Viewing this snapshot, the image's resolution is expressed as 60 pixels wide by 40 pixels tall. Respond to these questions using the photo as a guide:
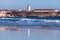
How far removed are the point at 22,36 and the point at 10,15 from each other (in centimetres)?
934

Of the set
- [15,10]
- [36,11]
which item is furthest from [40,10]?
[15,10]

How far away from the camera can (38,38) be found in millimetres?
9734

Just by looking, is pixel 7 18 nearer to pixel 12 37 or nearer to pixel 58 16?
pixel 58 16

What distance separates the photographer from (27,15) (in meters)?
19.9

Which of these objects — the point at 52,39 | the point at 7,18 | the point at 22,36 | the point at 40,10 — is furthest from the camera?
the point at 40,10

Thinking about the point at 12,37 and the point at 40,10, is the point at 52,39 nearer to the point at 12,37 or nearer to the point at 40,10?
the point at 12,37

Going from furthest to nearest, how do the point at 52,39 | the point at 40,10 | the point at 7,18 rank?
the point at 40,10 → the point at 7,18 → the point at 52,39

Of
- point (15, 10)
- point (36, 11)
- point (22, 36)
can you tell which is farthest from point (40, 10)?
point (22, 36)

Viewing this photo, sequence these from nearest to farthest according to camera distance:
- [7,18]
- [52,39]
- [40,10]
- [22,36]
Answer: [52,39], [22,36], [7,18], [40,10]

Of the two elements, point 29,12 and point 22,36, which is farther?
point 29,12

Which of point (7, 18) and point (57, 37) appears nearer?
point (57, 37)

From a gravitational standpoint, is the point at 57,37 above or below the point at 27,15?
above

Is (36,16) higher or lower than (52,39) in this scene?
lower

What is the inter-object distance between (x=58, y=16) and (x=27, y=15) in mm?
2072
